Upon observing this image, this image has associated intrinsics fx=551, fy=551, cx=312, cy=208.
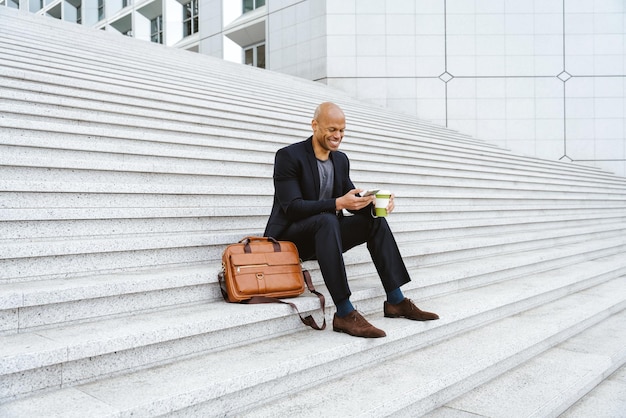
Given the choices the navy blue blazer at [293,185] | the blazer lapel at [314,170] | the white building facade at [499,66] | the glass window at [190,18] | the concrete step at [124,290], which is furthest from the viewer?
the glass window at [190,18]

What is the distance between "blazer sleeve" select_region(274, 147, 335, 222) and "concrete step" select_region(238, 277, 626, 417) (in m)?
0.85

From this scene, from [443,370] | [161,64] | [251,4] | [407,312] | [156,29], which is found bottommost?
[443,370]

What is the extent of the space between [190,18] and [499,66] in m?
10.4

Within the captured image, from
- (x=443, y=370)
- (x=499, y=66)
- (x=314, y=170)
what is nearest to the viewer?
(x=443, y=370)

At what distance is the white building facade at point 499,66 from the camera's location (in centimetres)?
1298

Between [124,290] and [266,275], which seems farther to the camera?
[266,275]

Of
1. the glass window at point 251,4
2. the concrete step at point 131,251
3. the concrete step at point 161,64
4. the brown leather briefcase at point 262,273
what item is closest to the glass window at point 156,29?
the glass window at point 251,4

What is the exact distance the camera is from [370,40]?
13086mm

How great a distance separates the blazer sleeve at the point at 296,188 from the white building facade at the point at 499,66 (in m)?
10.4

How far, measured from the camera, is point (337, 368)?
2.54 m

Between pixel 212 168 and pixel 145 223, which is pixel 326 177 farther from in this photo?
pixel 212 168

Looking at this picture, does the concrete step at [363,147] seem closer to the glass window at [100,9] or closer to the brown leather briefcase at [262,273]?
the brown leather briefcase at [262,273]

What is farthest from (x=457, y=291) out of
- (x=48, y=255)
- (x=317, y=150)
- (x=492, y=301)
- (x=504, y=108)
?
(x=504, y=108)

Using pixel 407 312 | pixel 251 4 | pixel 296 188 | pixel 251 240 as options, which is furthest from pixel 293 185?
pixel 251 4
